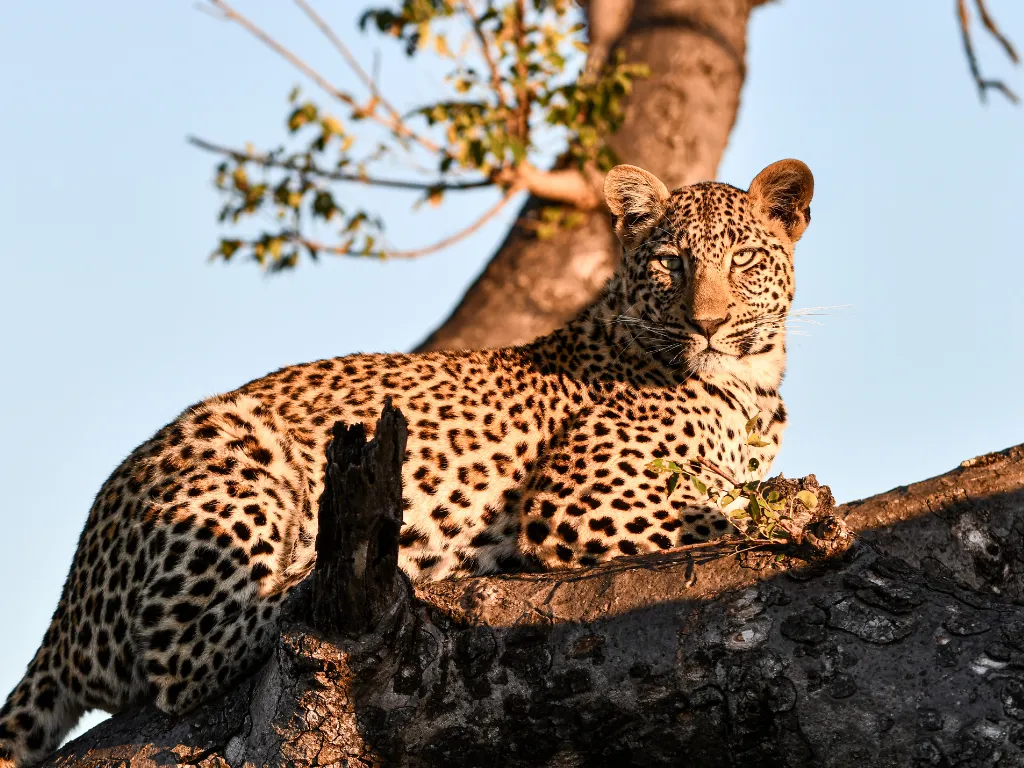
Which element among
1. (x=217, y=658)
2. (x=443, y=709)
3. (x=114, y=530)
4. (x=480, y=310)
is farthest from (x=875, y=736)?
(x=480, y=310)

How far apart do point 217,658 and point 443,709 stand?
1.78 metres

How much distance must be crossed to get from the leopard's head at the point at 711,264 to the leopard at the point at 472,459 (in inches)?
0.6

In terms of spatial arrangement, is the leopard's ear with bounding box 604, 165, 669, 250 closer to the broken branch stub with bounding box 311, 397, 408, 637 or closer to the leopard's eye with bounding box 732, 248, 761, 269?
the leopard's eye with bounding box 732, 248, 761, 269

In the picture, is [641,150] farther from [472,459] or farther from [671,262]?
[472,459]

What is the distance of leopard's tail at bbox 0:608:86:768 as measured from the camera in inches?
303

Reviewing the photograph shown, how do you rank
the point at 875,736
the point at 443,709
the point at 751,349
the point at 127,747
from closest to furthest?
the point at 875,736 < the point at 443,709 < the point at 127,747 < the point at 751,349

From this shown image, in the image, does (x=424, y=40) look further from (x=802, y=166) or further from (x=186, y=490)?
(x=186, y=490)

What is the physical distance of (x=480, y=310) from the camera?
14.2 metres

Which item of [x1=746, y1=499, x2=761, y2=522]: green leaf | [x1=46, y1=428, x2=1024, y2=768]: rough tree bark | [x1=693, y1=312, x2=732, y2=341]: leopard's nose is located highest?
[x1=693, y1=312, x2=732, y2=341]: leopard's nose

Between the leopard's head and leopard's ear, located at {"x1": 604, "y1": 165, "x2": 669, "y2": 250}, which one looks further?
leopard's ear, located at {"x1": 604, "y1": 165, "x2": 669, "y2": 250}

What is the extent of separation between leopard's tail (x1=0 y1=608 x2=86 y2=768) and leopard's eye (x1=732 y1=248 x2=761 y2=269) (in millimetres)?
5097

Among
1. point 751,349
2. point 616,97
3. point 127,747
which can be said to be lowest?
point 127,747

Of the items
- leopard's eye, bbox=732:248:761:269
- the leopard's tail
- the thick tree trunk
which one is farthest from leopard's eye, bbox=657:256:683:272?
the leopard's tail

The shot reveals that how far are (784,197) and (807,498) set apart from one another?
4.19 m
